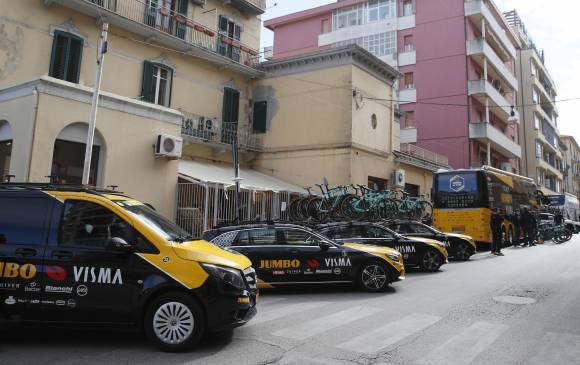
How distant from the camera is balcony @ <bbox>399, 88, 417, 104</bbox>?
121 feet

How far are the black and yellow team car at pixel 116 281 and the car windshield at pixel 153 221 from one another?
0.15 m

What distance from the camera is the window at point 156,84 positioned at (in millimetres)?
18609

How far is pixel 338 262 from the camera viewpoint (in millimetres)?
9445

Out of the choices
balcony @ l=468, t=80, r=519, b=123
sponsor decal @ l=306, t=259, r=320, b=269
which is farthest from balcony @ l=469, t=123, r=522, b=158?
sponsor decal @ l=306, t=259, r=320, b=269

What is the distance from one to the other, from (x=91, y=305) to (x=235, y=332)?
195cm

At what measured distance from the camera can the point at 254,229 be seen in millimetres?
9586

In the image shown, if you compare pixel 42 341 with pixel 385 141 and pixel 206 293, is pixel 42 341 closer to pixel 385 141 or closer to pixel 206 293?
pixel 206 293

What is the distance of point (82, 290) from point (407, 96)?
114 ft

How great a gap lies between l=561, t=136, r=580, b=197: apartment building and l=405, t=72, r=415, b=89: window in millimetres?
51154

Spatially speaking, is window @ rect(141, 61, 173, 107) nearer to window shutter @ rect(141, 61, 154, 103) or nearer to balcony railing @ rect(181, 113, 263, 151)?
window shutter @ rect(141, 61, 154, 103)

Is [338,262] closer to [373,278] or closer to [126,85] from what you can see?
[373,278]

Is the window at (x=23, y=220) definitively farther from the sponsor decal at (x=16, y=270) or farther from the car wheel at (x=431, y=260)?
the car wheel at (x=431, y=260)

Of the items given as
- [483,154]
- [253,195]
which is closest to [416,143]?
[483,154]

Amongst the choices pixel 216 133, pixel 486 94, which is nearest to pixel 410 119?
pixel 486 94
